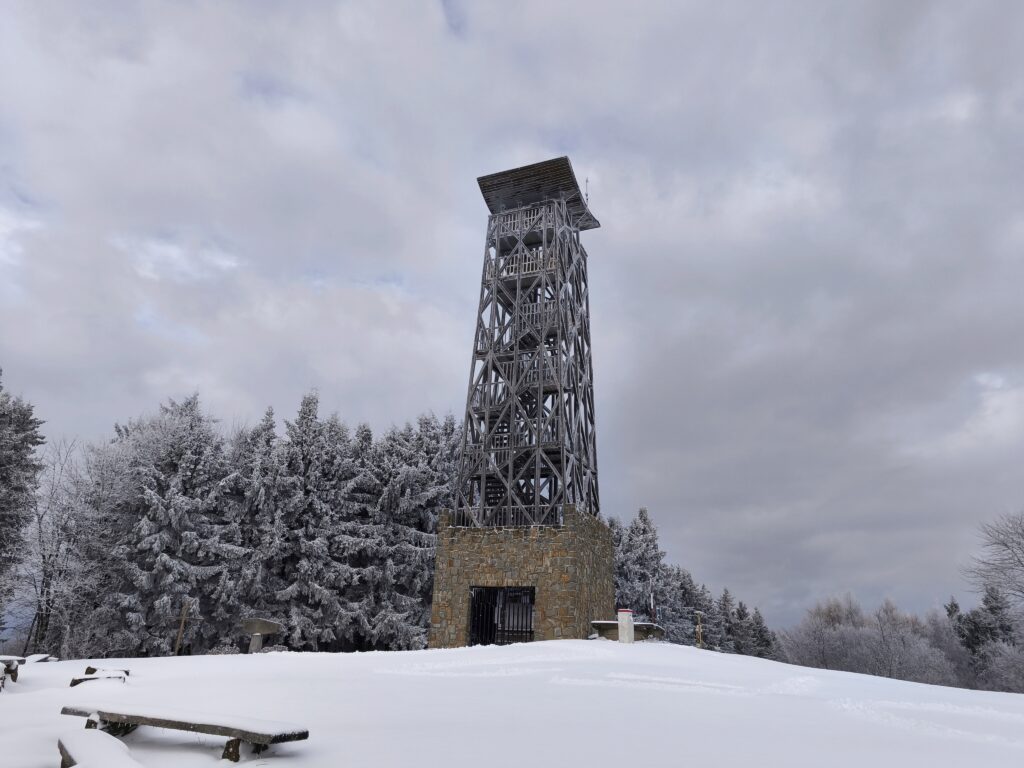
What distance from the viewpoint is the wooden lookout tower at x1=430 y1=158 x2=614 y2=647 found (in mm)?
17469

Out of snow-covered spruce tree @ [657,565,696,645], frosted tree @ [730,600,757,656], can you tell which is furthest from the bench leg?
frosted tree @ [730,600,757,656]

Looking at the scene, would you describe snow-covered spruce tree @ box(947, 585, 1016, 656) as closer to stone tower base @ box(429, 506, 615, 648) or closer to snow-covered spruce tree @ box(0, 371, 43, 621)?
stone tower base @ box(429, 506, 615, 648)

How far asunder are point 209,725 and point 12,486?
66.3 ft

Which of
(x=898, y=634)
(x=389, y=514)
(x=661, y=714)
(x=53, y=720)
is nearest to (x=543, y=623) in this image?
(x=389, y=514)

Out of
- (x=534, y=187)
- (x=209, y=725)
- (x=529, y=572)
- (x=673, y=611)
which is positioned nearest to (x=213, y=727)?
(x=209, y=725)

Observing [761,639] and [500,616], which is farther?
[761,639]

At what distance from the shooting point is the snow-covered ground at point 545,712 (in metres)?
4.23

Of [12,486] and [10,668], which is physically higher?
[12,486]

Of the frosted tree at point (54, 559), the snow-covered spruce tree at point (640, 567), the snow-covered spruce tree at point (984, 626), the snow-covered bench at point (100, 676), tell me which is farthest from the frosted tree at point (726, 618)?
the snow-covered bench at point (100, 676)

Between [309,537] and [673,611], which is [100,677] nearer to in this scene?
[309,537]

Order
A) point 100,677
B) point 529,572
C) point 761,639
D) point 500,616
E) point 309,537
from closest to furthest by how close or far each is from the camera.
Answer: point 100,677 → point 529,572 → point 500,616 → point 309,537 → point 761,639

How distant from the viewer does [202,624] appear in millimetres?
20438

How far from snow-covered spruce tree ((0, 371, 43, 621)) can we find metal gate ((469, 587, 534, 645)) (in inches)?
563

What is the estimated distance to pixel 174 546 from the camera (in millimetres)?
20938
